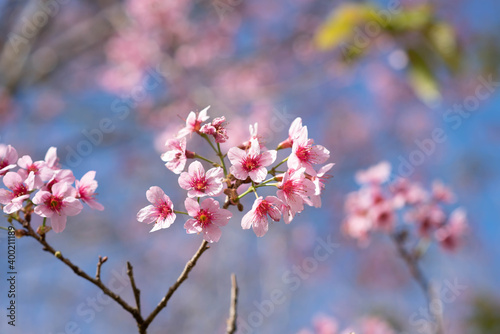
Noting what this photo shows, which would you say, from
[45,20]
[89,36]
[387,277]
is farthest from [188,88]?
[387,277]

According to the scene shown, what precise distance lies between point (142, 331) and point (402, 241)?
151 cm

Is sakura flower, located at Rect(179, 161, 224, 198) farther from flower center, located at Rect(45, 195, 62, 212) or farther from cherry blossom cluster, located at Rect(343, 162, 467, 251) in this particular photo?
cherry blossom cluster, located at Rect(343, 162, 467, 251)

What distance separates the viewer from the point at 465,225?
84.5 inches

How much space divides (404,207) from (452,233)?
300 mm

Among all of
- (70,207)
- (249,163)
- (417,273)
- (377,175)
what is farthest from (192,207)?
(377,175)

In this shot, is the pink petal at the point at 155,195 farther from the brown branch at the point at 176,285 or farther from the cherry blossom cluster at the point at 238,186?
the brown branch at the point at 176,285

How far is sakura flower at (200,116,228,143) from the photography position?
1.05 metres

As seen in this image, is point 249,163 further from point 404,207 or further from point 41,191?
point 404,207

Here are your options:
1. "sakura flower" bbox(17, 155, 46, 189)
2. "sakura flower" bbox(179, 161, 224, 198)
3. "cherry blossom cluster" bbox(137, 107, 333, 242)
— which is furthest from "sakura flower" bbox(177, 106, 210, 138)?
"sakura flower" bbox(17, 155, 46, 189)

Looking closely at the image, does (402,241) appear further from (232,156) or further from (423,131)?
(423,131)

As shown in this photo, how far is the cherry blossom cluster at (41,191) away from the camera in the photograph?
0.93 meters

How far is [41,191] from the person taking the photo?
3.07 feet

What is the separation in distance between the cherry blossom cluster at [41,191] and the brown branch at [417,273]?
1.15 m

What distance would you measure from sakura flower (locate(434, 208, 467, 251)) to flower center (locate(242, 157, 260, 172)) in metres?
1.55
